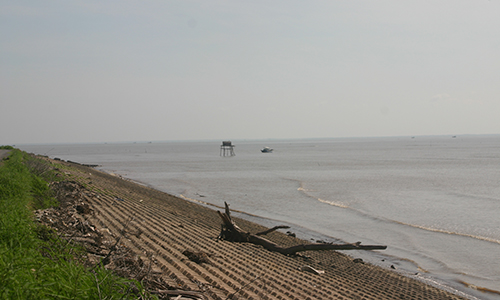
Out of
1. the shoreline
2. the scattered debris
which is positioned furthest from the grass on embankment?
the shoreline

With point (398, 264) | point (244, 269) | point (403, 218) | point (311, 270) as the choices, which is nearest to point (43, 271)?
point (244, 269)

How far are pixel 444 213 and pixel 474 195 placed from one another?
29.7 feet

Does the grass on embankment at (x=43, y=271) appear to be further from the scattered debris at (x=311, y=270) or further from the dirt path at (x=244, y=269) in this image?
the scattered debris at (x=311, y=270)

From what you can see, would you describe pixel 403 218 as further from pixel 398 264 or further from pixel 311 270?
pixel 311 270

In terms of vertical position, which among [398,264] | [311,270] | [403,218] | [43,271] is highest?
[43,271]

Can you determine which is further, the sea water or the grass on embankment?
the sea water

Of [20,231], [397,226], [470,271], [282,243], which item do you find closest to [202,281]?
[20,231]

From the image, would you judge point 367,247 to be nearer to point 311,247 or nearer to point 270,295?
point 311,247

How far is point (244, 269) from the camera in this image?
301 inches

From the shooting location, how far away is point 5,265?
3891 mm

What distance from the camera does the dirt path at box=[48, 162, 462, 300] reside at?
20.7 ft

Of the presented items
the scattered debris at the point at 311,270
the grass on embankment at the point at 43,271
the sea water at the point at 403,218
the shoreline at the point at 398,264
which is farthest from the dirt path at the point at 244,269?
the sea water at the point at 403,218

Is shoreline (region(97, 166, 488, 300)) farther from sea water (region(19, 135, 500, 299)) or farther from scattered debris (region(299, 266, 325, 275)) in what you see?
scattered debris (region(299, 266, 325, 275))

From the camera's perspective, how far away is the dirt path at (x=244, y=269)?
6.32 m
